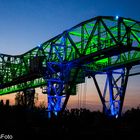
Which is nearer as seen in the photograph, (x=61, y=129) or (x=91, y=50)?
(x=61, y=129)

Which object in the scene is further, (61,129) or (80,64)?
(80,64)

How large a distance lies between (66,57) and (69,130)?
27307mm

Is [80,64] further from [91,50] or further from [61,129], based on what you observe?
[61,129]

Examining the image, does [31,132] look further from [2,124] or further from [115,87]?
[115,87]

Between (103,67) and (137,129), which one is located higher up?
(103,67)

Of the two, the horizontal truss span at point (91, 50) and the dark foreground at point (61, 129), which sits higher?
the horizontal truss span at point (91, 50)

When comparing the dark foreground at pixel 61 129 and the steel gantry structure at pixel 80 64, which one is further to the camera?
the steel gantry structure at pixel 80 64

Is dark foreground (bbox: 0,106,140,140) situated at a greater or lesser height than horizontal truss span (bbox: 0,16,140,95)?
lesser

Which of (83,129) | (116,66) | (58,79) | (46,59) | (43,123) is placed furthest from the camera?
(46,59)

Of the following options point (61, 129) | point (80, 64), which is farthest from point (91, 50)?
point (61, 129)

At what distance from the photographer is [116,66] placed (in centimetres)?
4681

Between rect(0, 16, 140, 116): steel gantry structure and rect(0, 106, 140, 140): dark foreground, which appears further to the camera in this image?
rect(0, 16, 140, 116): steel gantry structure

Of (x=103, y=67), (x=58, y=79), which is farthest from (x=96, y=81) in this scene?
(x=58, y=79)

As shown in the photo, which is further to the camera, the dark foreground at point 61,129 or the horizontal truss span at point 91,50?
the horizontal truss span at point 91,50
